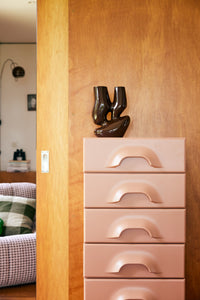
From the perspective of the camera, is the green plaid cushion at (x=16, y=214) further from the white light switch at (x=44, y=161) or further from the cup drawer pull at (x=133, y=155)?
the cup drawer pull at (x=133, y=155)

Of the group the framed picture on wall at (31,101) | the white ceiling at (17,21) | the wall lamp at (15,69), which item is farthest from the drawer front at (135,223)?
the wall lamp at (15,69)

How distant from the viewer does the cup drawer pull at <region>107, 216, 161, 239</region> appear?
1.50 metres

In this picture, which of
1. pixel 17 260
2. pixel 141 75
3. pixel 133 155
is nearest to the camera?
pixel 133 155

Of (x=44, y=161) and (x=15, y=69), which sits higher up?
(x=15, y=69)

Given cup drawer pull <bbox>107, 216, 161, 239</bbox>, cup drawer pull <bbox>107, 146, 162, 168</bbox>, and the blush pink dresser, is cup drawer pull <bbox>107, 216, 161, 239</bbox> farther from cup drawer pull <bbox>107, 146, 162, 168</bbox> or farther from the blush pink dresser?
cup drawer pull <bbox>107, 146, 162, 168</bbox>

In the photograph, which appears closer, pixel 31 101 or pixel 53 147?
pixel 53 147

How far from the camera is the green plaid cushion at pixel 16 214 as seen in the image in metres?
2.93

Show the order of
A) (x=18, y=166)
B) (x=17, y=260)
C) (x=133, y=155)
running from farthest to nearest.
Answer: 1. (x=18, y=166)
2. (x=17, y=260)
3. (x=133, y=155)

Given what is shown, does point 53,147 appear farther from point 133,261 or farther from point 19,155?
point 19,155

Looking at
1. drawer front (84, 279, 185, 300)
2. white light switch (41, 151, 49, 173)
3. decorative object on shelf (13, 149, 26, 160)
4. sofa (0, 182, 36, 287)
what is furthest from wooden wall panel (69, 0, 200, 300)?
decorative object on shelf (13, 149, 26, 160)

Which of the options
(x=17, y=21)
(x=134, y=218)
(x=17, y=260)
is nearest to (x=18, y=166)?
(x=17, y=21)

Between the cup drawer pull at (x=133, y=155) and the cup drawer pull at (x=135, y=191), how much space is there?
0.09 m

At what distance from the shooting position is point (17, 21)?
448 cm

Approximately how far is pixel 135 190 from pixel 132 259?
287mm
